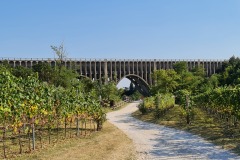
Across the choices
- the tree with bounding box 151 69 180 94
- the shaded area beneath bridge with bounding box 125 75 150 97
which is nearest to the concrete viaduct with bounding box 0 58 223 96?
the shaded area beneath bridge with bounding box 125 75 150 97

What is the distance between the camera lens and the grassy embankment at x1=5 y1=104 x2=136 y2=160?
43.2 feet

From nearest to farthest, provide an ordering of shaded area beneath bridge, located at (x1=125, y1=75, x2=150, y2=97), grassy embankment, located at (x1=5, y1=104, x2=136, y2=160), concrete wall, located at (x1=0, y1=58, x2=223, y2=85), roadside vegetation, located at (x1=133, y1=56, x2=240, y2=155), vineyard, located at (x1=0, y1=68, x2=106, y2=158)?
grassy embankment, located at (x1=5, y1=104, x2=136, y2=160) → vineyard, located at (x1=0, y1=68, x2=106, y2=158) → roadside vegetation, located at (x1=133, y1=56, x2=240, y2=155) → concrete wall, located at (x1=0, y1=58, x2=223, y2=85) → shaded area beneath bridge, located at (x1=125, y1=75, x2=150, y2=97)

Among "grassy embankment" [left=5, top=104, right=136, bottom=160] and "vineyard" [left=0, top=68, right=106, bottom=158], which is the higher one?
"vineyard" [left=0, top=68, right=106, bottom=158]

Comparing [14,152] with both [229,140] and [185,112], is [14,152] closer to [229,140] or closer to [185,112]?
[229,140]

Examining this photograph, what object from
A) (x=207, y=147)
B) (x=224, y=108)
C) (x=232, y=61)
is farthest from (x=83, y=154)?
(x=232, y=61)

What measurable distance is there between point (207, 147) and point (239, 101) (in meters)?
5.01

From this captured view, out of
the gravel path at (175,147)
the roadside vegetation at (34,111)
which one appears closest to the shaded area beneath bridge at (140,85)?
the roadside vegetation at (34,111)

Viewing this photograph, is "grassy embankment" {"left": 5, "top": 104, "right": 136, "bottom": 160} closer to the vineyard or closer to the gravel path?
the gravel path

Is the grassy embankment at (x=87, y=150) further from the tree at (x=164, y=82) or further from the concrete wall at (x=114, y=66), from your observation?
the concrete wall at (x=114, y=66)

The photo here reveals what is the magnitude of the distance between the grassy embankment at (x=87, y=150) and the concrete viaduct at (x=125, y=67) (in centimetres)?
5471

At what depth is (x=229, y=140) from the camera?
16.3m

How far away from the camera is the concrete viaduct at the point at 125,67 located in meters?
75.6

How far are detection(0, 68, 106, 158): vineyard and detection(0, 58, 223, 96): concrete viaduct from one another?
49507mm

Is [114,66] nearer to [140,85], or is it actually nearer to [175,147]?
[140,85]
